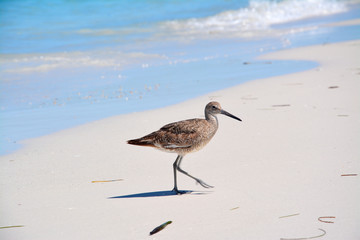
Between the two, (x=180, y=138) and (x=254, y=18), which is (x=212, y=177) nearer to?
(x=180, y=138)

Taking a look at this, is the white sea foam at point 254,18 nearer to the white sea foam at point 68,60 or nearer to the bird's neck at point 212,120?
the white sea foam at point 68,60

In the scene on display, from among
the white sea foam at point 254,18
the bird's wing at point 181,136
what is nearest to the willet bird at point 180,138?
the bird's wing at point 181,136

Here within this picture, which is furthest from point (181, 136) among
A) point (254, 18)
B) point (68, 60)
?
point (254, 18)

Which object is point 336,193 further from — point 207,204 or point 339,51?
point 339,51

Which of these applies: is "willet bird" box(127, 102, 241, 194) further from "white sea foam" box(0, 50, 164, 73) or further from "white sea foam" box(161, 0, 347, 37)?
"white sea foam" box(161, 0, 347, 37)

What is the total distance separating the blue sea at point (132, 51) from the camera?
9.32 metres

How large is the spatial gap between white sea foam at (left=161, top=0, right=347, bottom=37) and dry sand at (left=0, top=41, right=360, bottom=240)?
10931 millimetres

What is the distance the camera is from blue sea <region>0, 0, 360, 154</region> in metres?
9.32

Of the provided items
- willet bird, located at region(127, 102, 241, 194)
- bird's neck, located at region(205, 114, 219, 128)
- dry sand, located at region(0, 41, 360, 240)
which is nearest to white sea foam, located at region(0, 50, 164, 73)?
dry sand, located at region(0, 41, 360, 240)

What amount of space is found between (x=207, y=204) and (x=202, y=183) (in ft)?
1.47

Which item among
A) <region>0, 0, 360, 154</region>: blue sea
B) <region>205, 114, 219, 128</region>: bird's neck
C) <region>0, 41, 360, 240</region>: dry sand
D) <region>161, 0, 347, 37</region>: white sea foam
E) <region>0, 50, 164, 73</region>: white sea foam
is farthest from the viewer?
<region>161, 0, 347, 37</region>: white sea foam

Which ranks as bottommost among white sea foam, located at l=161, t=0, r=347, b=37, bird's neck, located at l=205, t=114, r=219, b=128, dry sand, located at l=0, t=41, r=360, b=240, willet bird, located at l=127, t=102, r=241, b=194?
dry sand, located at l=0, t=41, r=360, b=240

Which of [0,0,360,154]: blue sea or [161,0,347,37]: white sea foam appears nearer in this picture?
[0,0,360,154]: blue sea

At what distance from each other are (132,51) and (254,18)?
31.9ft
